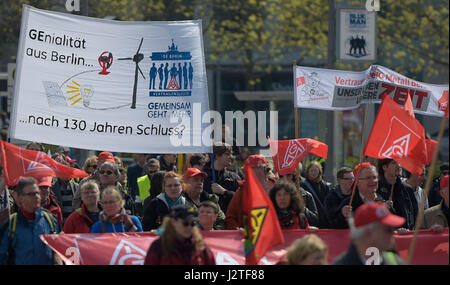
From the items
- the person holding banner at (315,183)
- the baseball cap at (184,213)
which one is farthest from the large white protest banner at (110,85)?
the baseball cap at (184,213)

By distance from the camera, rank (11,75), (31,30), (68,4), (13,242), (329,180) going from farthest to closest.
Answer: (329,180)
(11,75)
(68,4)
(31,30)
(13,242)

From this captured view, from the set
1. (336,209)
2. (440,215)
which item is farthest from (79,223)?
(440,215)

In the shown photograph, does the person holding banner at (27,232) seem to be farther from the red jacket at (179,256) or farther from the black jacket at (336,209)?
the black jacket at (336,209)

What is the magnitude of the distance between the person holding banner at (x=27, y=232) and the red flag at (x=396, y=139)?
3.11m

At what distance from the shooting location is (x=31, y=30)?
9.14 metres

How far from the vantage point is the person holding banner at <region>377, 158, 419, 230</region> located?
9055mm

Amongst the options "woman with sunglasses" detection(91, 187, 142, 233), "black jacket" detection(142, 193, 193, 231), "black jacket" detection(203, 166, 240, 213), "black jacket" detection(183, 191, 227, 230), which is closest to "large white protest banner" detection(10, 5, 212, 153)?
"black jacket" detection(183, 191, 227, 230)

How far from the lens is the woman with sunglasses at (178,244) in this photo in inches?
244

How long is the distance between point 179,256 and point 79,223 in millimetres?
2027

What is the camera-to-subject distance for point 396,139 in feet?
28.0
